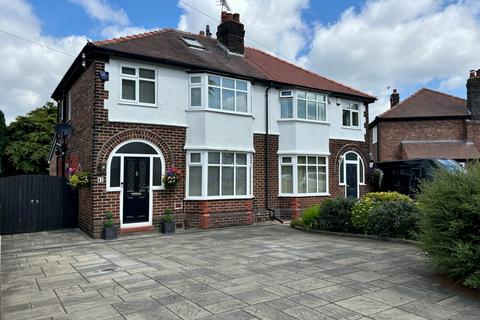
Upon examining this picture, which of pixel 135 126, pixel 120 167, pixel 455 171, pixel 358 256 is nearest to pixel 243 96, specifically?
pixel 135 126

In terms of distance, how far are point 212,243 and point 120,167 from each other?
3.65 meters

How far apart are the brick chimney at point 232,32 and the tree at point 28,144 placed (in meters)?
22.6

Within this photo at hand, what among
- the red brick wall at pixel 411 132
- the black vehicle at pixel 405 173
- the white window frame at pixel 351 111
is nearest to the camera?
the black vehicle at pixel 405 173

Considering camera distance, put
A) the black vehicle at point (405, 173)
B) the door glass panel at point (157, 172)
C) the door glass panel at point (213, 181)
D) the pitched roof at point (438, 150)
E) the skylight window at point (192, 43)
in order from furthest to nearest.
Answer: the pitched roof at point (438, 150)
the skylight window at point (192, 43)
the black vehicle at point (405, 173)
the door glass panel at point (213, 181)
the door glass panel at point (157, 172)

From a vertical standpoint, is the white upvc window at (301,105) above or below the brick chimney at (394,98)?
below

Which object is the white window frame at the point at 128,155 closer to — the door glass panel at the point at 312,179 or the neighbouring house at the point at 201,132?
the neighbouring house at the point at 201,132

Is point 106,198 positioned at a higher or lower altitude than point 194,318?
higher

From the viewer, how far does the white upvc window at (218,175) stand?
11641 millimetres

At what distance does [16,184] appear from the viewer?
35.8 feet

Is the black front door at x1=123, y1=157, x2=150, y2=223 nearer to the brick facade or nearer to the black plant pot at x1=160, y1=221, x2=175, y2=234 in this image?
the brick facade

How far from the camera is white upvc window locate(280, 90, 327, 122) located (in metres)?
14.0

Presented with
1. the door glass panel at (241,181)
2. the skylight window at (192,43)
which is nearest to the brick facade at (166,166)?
the door glass panel at (241,181)

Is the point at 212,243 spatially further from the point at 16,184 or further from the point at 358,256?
the point at 16,184

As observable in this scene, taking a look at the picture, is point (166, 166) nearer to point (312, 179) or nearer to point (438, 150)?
point (312, 179)
